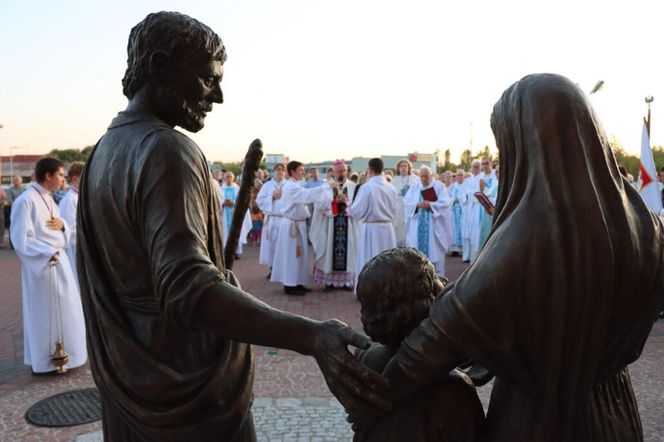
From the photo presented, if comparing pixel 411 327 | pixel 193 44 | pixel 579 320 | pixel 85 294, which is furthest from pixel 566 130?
pixel 85 294

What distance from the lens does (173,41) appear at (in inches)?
58.2

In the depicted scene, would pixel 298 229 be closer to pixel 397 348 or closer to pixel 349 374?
pixel 397 348

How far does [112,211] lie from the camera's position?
4.81ft

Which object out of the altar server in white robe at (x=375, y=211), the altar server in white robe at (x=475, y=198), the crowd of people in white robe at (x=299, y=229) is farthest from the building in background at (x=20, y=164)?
the altar server in white robe at (x=375, y=211)

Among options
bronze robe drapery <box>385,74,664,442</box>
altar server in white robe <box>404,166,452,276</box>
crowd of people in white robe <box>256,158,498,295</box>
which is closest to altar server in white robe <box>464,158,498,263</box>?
crowd of people in white robe <box>256,158,498,295</box>

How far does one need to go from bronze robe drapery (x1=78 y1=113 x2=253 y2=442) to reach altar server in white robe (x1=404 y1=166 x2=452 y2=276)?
9.30m

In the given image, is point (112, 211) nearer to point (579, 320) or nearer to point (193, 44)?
point (193, 44)

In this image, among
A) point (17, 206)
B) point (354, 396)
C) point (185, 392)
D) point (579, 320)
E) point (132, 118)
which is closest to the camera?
point (579, 320)

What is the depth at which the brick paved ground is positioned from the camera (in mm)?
3926

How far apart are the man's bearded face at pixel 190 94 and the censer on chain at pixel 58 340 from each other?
462 centimetres

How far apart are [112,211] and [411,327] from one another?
865mm

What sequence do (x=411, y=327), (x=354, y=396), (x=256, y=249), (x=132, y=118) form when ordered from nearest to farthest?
(x=354, y=396)
(x=411, y=327)
(x=132, y=118)
(x=256, y=249)

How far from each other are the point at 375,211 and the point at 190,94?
7644 millimetres

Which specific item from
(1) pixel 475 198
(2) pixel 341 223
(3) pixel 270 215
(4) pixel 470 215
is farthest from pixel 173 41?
(4) pixel 470 215
